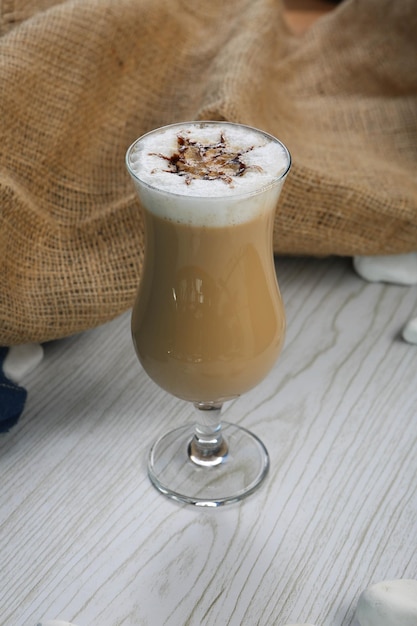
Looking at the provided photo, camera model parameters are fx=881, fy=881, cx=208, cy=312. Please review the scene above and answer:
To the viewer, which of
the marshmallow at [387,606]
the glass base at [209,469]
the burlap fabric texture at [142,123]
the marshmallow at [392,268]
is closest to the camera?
the marshmallow at [387,606]

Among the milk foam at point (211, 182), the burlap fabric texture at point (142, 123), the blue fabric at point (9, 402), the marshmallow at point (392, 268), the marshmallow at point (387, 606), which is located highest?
the milk foam at point (211, 182)

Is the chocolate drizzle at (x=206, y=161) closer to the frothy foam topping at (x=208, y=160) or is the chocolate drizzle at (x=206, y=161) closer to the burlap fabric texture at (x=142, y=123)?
the frothy foam topping at (x=208, y=160)

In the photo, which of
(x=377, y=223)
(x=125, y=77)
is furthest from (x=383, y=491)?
(x=125, y=77)

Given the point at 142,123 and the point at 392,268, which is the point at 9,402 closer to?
the point at 142,123

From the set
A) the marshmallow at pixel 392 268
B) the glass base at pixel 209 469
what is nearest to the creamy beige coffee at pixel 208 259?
the glass base at pixel 209 469

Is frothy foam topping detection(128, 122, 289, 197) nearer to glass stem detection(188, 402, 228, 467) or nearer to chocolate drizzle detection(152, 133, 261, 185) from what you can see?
chocolate drizzle detection(152, 133, 261, 185)

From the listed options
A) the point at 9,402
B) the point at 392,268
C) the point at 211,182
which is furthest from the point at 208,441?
the point at 392,268
